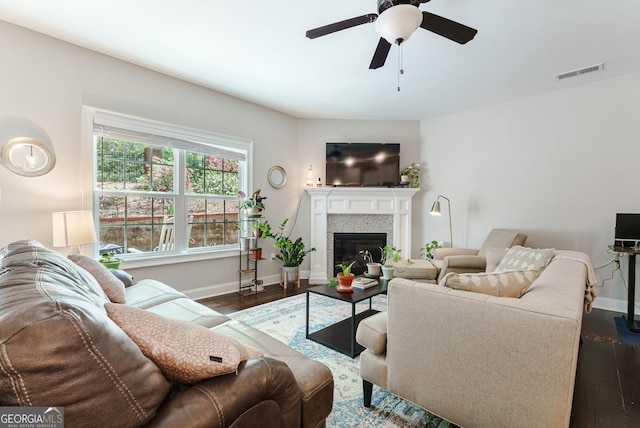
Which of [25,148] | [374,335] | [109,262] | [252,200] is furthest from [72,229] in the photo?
[374,335]

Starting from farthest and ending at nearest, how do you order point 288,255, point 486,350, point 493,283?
1. point 288,255
2. point 493,283
3. point 486,350

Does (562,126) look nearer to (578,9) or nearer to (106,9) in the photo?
(578,9)

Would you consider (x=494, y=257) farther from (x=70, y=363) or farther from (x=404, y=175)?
(x=70, y=363)

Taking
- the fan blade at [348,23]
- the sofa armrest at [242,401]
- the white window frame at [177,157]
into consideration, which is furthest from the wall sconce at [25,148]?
the sofa armrest at [242,401]

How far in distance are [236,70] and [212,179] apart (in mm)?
1453

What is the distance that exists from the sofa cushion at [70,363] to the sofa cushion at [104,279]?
1.25m

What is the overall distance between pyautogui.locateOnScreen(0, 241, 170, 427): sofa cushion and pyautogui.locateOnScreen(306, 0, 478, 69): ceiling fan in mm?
1991

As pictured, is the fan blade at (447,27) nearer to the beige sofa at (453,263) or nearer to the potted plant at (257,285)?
the beige sofa at (453,263)

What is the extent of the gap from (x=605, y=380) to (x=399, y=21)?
2.77 metres

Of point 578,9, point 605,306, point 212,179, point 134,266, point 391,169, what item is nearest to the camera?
point 578,9

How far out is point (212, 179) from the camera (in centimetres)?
404

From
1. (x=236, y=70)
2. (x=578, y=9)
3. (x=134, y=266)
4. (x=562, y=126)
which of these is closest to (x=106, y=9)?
(x=236, y=70)

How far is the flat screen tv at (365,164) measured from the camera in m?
4.87

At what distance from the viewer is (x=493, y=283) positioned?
4.89ft
